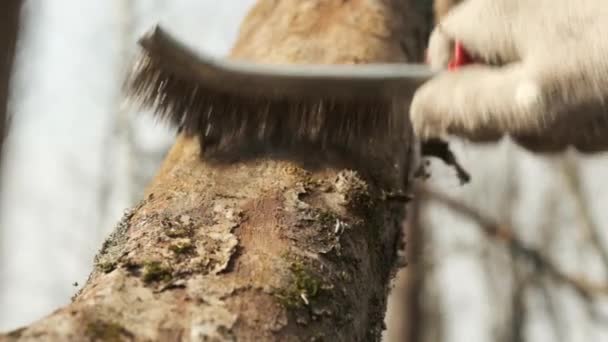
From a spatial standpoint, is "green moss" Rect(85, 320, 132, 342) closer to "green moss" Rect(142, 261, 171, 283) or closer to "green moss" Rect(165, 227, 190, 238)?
"green moss" Rect(142, 261, 171, 283)

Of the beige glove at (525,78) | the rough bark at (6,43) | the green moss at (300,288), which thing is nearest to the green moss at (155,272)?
the green moss at (300,288)

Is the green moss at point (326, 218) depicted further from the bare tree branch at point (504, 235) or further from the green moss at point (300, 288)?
the bare tree branch at point (504, 235)

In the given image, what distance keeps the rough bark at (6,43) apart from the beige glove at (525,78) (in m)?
0.50

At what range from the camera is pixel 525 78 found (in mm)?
820

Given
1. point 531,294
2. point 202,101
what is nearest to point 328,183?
point 202,101

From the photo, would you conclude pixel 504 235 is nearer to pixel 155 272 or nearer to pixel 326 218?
pixel 326 218

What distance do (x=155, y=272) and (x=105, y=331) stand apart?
5.1 inches

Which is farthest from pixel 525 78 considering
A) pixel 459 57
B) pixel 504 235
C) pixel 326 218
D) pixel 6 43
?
pixel 504 235

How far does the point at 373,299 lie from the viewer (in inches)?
38.7

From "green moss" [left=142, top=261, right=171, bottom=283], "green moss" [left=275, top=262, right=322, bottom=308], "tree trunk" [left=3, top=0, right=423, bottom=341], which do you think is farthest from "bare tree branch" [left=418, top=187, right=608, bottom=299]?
"green moss" [left=142, top=261, right=171, bottom=283]

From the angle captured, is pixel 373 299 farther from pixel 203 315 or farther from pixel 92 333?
pixel 92 333

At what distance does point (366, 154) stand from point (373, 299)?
0.72 ft

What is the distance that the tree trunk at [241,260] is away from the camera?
0.66 meters

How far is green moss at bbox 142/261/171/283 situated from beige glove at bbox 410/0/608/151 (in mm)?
406
